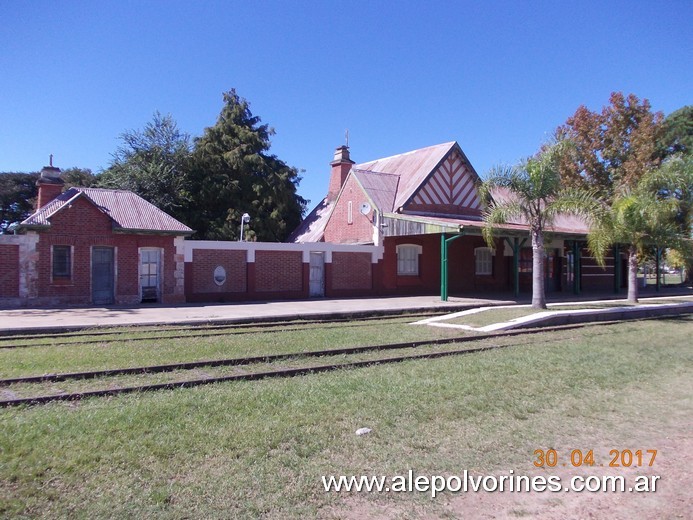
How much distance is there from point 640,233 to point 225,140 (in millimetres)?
25485

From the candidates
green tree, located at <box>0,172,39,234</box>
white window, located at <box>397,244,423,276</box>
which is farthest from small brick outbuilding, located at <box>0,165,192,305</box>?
green tree, located at <box>0,172,39,234</box>

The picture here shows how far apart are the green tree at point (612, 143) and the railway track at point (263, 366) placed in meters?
22.5

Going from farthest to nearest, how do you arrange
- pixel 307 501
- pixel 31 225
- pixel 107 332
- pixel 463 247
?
pixel 463 247, pixel 31 225, pixel 107 332, pixel 307 501

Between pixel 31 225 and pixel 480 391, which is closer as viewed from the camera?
pixel 480 391

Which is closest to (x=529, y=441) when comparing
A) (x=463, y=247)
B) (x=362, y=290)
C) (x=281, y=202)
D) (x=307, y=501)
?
(x=307, y=501)

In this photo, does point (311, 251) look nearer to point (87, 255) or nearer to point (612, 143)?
point (87, 255)

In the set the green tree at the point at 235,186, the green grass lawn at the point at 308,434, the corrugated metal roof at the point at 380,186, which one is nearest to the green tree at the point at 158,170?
the green tree at the point at 235,186

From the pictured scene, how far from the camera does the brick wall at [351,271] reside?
78.2ft

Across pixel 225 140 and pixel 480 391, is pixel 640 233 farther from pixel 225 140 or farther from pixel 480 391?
pixel 225 140

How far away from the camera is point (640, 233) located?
19062mm

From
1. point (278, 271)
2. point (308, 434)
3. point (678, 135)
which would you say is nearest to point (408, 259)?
point (278, 271)

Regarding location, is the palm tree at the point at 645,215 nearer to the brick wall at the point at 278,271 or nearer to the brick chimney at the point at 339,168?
the brick wall at the point at 278,271

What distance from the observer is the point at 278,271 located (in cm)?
2230

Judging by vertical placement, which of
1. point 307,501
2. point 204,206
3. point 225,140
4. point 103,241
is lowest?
point 307,501
